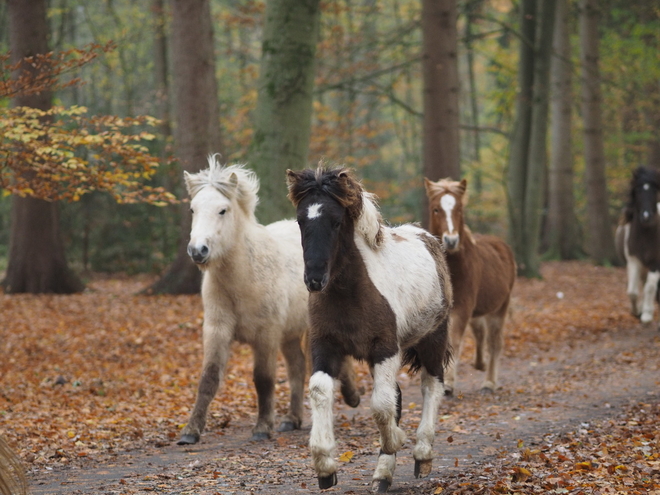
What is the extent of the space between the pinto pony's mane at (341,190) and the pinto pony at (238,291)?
193 centimetres

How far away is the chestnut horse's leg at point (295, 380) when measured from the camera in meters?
7.78

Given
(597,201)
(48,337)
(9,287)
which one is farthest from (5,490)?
(597,201)

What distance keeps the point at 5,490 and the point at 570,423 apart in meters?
5.38

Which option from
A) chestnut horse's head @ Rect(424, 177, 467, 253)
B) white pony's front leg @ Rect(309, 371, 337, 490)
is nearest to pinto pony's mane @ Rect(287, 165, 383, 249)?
white pony's front leg @ Rect(309, 371, 337, 490)

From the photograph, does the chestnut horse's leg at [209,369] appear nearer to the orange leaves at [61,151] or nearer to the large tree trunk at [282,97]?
the orange leaves at [61,151]

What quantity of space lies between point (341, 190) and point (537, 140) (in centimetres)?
1843

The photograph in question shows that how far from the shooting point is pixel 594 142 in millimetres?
24766

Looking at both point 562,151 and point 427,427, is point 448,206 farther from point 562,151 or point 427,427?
point 562,151

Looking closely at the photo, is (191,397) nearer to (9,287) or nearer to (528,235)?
(9,287)

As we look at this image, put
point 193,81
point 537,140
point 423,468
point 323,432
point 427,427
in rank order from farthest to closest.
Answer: point 537,140, point 193,81, point 427,427, point 423,468, point 323,432

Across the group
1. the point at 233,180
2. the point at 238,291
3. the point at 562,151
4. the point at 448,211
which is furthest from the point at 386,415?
the point at 562,151

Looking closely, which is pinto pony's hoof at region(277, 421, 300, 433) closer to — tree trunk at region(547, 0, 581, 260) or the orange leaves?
the orange leaves

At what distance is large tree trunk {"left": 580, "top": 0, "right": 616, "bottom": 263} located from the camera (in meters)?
24.2

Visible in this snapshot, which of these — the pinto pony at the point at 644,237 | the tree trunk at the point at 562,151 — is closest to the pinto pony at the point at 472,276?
the pinto pony at the point at 644,237
